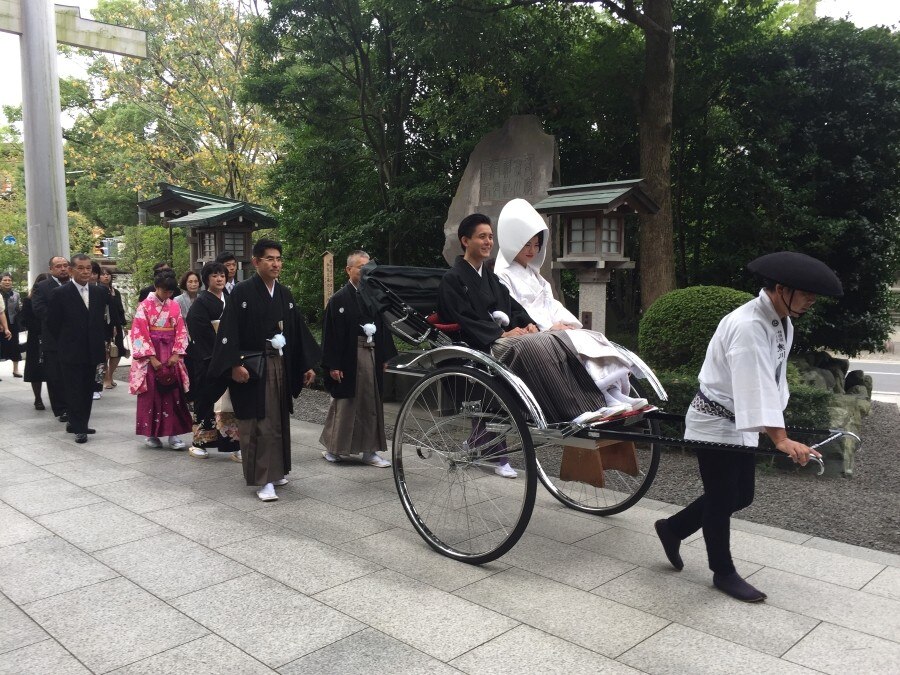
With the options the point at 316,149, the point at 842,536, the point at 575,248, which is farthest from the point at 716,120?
the point at 842,536

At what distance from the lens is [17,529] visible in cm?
424

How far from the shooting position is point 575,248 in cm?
754

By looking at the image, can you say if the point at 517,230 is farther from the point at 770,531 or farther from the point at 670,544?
the point at 770,531

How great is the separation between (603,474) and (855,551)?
4.90 ft

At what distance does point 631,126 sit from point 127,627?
10351mm

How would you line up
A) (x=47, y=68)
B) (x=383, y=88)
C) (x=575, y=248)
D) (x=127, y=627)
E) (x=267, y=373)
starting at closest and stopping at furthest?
(x=127, y=627) → (x=267, y=373) → (x=575, y=248) → (x=47, y=68) → (x=383, y=88)

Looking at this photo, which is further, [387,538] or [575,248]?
[575,248]

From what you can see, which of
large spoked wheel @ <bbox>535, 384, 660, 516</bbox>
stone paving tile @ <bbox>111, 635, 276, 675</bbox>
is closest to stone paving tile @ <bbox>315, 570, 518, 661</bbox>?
stone paving tile @ <bbox>111, 635, 276, 675</bbox>

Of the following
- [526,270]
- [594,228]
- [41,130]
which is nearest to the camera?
[526,270]

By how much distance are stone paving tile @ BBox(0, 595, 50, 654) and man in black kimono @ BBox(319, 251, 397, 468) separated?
2936 millimetres

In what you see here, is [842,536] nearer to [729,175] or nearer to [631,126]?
[729,175]

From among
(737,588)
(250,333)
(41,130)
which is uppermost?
(41,130)

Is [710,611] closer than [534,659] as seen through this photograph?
No

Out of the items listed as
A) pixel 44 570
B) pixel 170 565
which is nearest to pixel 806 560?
pixel 170 565
